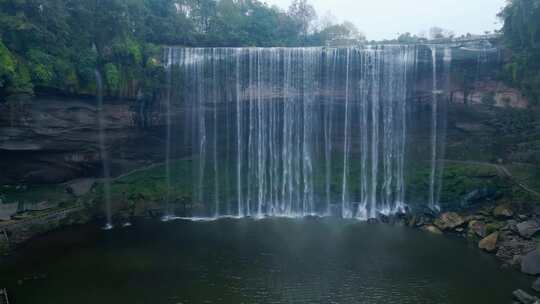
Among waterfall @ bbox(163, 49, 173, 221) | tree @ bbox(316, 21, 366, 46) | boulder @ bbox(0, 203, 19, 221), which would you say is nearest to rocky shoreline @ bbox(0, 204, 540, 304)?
waterfall @ bbox(163, 49, 173, 221)

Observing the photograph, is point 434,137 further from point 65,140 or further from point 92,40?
point 65,140

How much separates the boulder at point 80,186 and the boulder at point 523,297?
20339 millimetres

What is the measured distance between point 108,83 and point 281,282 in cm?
1379

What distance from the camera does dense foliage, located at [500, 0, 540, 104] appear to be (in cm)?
2333

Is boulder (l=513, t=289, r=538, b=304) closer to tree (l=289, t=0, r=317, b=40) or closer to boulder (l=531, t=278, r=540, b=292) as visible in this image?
boulder (l=531, t=278, r=540, b=292)

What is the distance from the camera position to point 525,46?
24000mm

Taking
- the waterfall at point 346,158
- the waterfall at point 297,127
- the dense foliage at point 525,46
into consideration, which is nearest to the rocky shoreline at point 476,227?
the waterfall at point 346,158

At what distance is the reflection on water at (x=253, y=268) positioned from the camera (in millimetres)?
15195

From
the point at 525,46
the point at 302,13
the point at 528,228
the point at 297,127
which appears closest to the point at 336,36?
the point at 302,13

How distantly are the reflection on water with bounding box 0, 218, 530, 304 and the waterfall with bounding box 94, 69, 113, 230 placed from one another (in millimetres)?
1951

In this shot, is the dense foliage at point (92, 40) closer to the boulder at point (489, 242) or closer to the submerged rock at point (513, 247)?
the boulder at point (489, 242)

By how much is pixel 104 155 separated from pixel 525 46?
23.1 meters

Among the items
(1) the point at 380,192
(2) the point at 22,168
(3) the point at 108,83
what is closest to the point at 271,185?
(1) the point at 380,192

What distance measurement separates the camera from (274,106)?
26.7m
